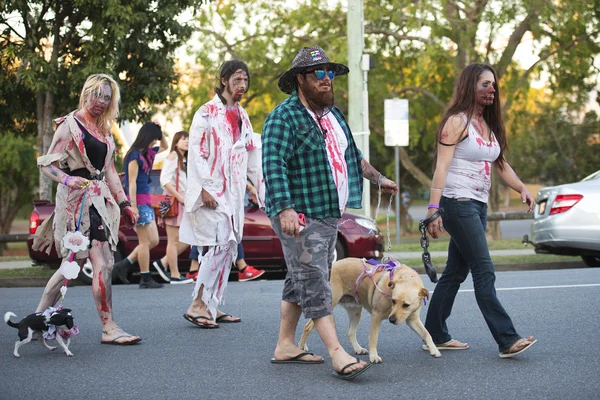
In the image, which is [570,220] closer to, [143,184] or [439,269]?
[439,269]

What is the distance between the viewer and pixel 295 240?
5367 mm

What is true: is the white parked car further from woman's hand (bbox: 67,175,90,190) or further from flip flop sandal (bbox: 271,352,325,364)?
woman's hand (bbox: 67,175,90,190)

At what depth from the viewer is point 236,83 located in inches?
287

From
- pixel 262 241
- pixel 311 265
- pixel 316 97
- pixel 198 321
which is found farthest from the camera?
pixel 262 241

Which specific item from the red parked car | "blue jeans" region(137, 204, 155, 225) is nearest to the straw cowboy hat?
"blue jeans" region(137, 204, 155, 225)

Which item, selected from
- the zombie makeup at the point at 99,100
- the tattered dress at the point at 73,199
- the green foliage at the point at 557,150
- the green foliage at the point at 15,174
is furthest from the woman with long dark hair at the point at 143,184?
the green foliage at the point at 557,150

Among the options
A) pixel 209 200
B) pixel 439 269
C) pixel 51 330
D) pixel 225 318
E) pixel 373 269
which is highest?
pixel 209 200

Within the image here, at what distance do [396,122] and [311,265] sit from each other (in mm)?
11346

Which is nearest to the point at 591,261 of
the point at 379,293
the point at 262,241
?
the point at 262,241

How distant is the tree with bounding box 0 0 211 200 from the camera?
14930mm

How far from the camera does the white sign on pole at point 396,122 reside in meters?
16.3

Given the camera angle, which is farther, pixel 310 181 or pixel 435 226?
pixel 435 226

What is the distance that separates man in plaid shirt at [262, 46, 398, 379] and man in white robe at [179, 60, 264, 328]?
182cm

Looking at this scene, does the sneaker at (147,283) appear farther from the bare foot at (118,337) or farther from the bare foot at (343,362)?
the bare foot at (343,362)
